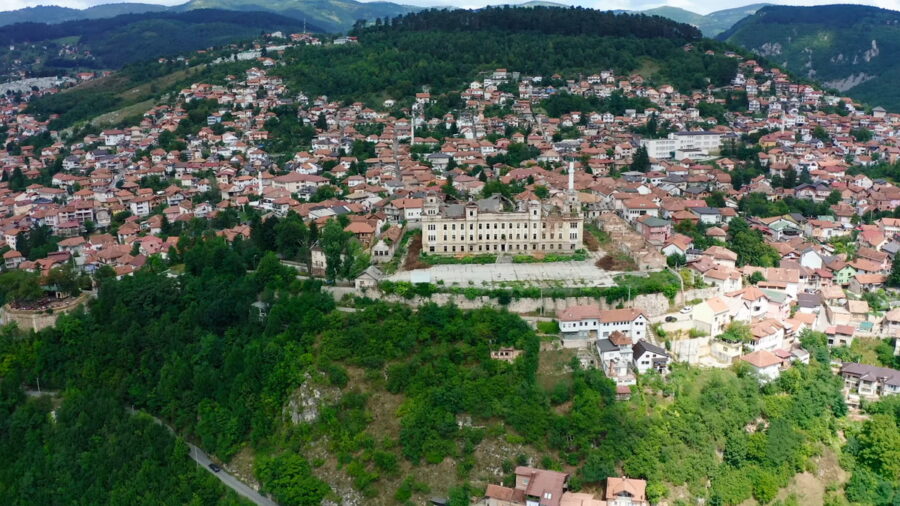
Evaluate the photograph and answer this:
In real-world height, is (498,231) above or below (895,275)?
above

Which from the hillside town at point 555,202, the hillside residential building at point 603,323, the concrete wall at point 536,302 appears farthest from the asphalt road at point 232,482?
the hillside residential building at point 603,323

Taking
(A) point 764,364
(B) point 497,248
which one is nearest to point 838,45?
(B) point 497,248

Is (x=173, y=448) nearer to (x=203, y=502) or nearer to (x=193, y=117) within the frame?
(x=203, y=502)

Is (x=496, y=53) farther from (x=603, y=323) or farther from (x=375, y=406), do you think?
(x=375, y=406)

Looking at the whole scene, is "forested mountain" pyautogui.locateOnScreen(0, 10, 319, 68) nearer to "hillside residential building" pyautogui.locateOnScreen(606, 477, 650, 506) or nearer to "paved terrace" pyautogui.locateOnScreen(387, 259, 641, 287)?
"paved terrace" pyautogui.locateOnScreen(387, 259, 641, 287)

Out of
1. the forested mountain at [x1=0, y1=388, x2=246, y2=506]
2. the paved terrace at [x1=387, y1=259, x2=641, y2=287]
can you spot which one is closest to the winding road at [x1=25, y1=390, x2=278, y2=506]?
the forested mountain at [x1=0, y1=388, x2=246, y2=506]

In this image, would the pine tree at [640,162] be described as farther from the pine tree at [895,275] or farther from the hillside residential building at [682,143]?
the pine tree at [895,275]
